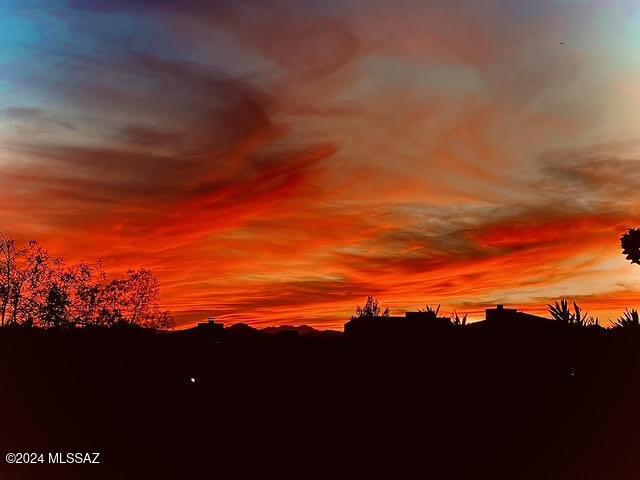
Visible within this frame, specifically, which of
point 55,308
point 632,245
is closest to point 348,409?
point 632,245

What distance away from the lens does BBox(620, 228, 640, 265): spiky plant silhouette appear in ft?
63.3

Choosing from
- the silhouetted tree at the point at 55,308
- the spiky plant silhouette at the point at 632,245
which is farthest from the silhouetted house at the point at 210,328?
the spiky plant silhouette at the point at 632,245

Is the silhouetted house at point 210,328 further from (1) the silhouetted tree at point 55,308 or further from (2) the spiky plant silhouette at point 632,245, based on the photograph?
(2) the spiky plant silhouette at point 632,245

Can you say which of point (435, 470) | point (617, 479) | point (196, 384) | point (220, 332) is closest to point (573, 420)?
point (617, 479)

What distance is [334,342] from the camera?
33.6 metres

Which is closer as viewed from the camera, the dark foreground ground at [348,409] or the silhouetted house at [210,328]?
the dark foreground ground at [348,409]

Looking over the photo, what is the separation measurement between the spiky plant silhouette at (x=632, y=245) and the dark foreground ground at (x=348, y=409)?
2.94 meters

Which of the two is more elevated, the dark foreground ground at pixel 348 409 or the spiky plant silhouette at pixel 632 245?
the spiky plant silhouette at pixel 632 245

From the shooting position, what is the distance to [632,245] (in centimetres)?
1934

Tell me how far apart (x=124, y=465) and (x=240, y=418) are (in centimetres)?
623

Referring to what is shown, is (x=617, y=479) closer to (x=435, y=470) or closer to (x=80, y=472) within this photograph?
(x=435, y=470)

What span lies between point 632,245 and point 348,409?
11.1 m

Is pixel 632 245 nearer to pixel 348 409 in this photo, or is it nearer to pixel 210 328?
pixel 348 409

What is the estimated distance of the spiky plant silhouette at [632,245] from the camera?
63.3 feet
